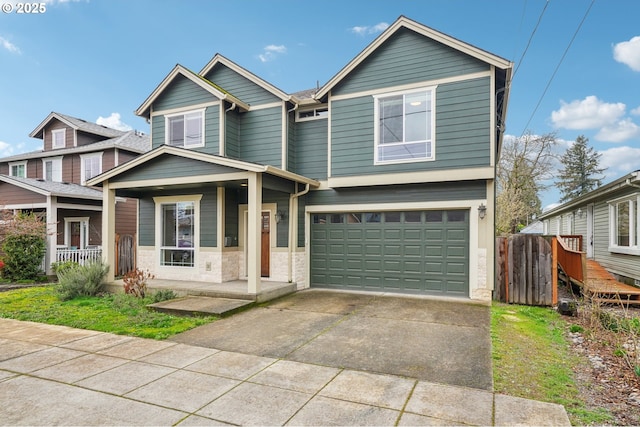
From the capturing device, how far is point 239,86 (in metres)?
11.3

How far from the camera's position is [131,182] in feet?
32.3

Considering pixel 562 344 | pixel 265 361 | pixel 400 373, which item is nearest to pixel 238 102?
pixel 265 361

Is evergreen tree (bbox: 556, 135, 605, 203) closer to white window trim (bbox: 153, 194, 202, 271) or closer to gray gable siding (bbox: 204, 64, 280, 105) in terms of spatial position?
gray gable siding (bbox: 204, 64, 280, 105)

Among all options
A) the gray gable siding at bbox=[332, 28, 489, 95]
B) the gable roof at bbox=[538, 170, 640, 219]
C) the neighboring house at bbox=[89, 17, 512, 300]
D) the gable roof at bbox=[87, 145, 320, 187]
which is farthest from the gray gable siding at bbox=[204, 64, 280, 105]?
the gable roof at bbox=[538, 170, 640, 219]

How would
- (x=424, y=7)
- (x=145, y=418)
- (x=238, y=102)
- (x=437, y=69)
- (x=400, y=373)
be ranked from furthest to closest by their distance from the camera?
(x=424, y=7) → (x=238, y=102) → (x=437, y=69) → (x=400, y=373) → (x=145, y=418)

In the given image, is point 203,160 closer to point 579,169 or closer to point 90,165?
point 90,165

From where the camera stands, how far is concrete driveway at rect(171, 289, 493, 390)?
4.63m

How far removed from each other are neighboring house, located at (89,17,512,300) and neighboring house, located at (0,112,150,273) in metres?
4.88

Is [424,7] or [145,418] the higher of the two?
[424,7]

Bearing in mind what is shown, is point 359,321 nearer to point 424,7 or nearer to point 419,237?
point 419,237

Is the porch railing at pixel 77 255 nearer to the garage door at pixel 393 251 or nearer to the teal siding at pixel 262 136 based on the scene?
the teal siding at pixel 262 136

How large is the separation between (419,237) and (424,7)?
30.7 feet

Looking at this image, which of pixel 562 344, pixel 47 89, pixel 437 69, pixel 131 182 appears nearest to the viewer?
pixel 562 344

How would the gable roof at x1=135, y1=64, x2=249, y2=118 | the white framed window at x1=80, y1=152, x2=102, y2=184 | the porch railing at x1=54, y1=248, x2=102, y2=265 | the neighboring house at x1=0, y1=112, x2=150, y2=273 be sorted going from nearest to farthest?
the gable roof at x1=135, y1=64, x2=249, y2=118, the porch railing at x1=54, y1=248, x2=102, y2=265, the neighboring house at x1=0, y1=112, x2=150, y2=273, the white framed window at x1=80, y1=152, x2=102, y2=184
